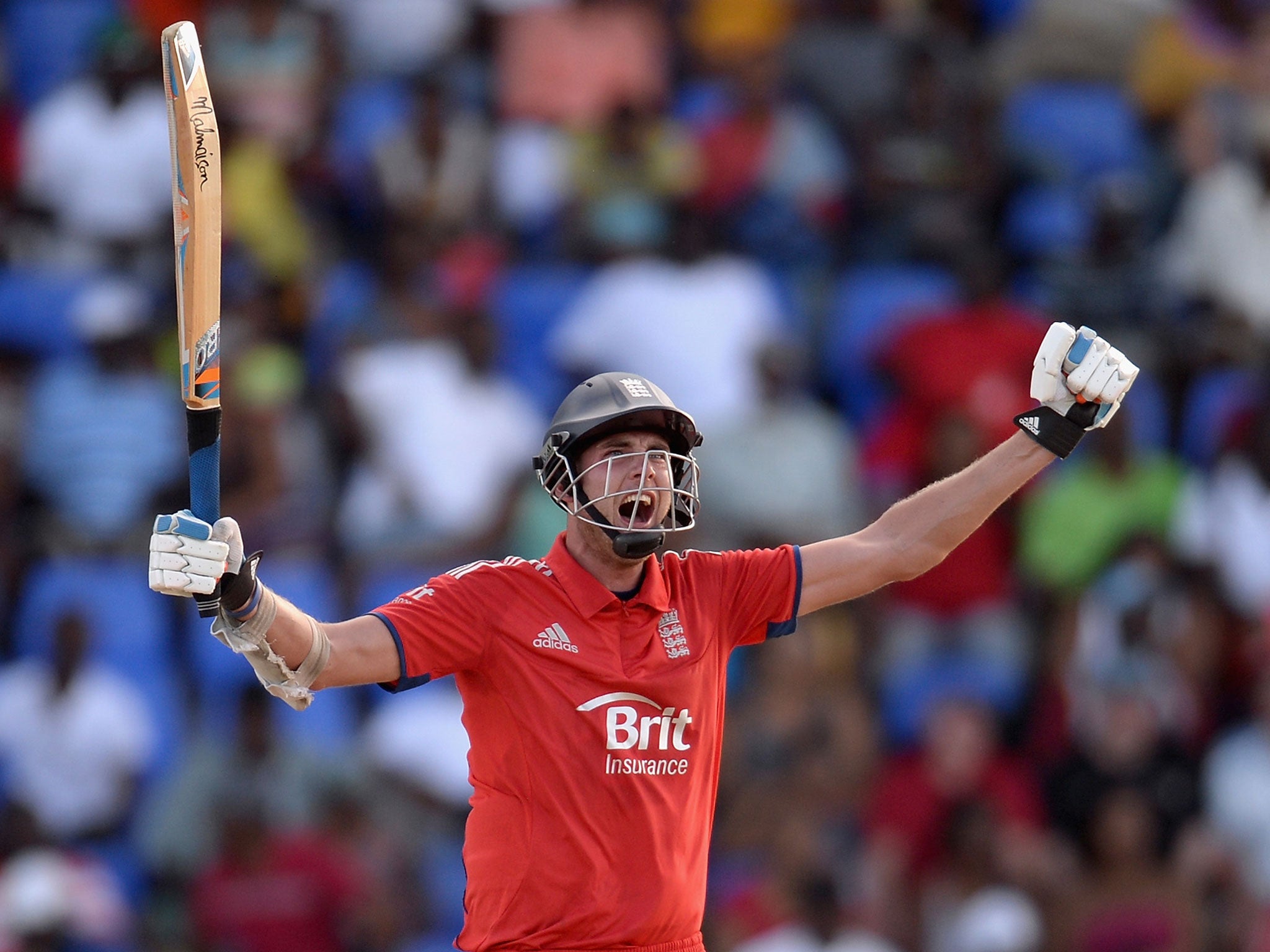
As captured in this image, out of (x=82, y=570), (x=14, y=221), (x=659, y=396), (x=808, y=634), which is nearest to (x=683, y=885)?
(x=659, y=396)

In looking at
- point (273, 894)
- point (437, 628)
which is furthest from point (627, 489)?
point (273, 894)

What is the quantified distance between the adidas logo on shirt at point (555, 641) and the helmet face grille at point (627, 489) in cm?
31

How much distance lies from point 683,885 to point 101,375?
660cm

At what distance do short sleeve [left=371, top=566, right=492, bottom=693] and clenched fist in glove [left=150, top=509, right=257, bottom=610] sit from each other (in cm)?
48

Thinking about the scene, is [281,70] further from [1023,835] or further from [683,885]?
[683,885]

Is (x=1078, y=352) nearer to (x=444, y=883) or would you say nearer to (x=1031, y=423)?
(x=1031, y=423)

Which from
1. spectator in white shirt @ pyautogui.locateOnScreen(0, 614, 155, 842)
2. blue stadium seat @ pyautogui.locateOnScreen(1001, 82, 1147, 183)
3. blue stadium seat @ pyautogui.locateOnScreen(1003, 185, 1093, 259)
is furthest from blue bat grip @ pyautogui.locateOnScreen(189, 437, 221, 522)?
blue stadium seat @ pyautogui.locateOnScreen(1001, 82, 1147, 183)

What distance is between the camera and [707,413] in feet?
36.8

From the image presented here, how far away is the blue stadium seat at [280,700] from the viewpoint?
10.2 metres

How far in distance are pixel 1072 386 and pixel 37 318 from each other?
728 centimetres

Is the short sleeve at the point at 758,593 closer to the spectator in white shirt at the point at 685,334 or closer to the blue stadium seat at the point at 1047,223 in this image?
the spectator in white shirt at the point at 685,334

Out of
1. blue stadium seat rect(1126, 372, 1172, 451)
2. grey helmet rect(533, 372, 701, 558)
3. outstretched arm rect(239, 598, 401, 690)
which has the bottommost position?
outstretched arm rect(239, 598, 401, 690)

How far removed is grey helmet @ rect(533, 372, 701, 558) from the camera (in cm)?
546

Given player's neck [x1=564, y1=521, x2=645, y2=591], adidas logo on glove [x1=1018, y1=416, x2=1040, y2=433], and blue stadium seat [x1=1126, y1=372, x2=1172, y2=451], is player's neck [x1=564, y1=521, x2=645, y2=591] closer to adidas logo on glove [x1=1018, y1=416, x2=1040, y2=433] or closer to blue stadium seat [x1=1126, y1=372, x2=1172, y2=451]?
adidas logo on glove [x1=1018, y1=416, x2=1040, y2=433]
